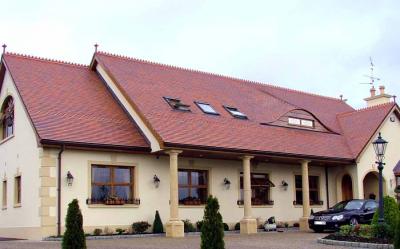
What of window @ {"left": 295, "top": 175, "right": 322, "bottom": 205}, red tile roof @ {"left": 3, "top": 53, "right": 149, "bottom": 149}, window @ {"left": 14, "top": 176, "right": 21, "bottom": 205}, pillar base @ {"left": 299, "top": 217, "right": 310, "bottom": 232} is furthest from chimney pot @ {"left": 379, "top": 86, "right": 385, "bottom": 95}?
window @ {"left": 14, "top": 176, "right": 21, "bottom": 205}

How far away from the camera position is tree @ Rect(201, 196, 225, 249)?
11.7 metres

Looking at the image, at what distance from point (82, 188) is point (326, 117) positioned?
1674 centimetres

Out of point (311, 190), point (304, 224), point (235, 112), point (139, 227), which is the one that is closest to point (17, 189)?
point (139, 227)

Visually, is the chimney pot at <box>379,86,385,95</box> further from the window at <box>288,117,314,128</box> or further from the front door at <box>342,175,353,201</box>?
the window at <box>288,117,314,128</box>

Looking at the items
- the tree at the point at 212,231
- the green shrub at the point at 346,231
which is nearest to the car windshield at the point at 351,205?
the green shrub at the point at 346,231

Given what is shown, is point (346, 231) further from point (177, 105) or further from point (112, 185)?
point (177, 105)

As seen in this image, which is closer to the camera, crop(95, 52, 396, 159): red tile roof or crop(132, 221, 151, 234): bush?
crop(132, 221, 151, 234): bush

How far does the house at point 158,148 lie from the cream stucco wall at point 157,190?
0.05 meters

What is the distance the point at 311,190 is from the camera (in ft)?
101

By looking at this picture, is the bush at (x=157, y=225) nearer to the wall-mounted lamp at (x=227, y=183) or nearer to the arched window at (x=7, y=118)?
the wall-mounted lamp at (x=227, y=183)

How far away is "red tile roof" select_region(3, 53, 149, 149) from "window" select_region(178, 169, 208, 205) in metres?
2.81

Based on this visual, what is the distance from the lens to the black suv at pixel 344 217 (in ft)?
79.2

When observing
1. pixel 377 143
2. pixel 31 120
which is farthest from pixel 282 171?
pixel 31 120

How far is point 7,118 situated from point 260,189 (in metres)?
12.0
